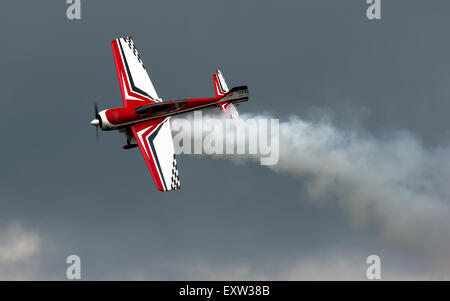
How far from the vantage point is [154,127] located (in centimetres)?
3475

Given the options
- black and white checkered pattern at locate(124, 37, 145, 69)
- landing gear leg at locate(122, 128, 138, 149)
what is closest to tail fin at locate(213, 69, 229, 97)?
black and white checkered pattern at locate(124, 37, 145, 69)

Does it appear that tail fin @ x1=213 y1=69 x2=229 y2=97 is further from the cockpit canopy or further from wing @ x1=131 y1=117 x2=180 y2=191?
wing @ x1=131 y1=117 x2=180 y2=191

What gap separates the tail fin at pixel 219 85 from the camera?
3669cm

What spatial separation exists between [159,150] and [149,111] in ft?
8.43

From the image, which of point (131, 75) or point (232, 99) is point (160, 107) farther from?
point (232, 99)

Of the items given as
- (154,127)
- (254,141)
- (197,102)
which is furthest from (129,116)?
(254,141)

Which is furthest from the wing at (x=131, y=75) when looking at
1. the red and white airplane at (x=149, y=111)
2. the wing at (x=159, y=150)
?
the wing at (x=159, y=150)

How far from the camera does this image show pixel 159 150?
3350cm

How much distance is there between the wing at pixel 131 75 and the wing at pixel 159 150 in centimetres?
189

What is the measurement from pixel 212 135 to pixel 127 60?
22.3ft

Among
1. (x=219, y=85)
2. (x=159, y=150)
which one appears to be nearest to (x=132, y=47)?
(x=219, y=85)

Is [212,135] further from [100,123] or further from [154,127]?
[100,123]

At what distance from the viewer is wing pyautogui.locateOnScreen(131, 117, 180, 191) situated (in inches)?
1254

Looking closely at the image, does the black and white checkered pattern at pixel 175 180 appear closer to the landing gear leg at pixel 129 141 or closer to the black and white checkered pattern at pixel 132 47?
the landing gear leg at pixel 129 141
